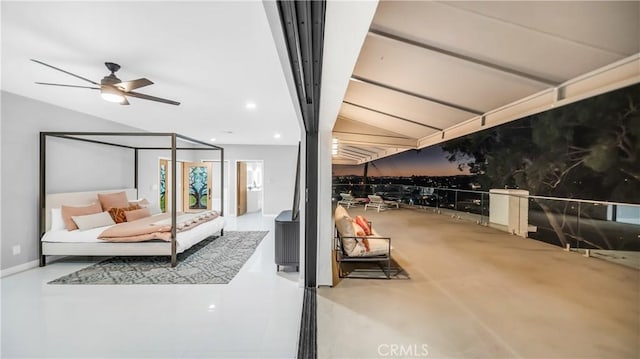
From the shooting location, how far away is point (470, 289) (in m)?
3.13

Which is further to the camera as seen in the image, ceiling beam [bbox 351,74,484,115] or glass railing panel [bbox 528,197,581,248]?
glass railing panel [bbox 528,197,581,248]

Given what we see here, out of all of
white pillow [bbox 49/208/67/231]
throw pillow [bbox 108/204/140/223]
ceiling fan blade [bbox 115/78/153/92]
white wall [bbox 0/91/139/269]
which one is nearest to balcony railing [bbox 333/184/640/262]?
ceiling fan blade [bbox 115/78/153/92]

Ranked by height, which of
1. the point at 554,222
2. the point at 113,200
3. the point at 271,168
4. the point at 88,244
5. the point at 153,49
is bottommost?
the point at 88,244

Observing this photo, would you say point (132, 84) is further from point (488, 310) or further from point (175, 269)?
point (488, 310)

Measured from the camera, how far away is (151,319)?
2.46 meters

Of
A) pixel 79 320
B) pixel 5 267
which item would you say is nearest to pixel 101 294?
pixel 79 320

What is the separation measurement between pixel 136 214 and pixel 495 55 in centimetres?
588

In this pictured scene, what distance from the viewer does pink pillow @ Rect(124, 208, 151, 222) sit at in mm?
4785

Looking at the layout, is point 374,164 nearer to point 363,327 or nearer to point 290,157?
point 290,157

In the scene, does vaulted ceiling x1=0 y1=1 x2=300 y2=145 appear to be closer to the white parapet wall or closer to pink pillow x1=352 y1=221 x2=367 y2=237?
pink pillow x1=352 y1=221 x2=367 y2=237

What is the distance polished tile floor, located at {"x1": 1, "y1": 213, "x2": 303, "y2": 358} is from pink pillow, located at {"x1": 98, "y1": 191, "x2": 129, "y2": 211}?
154 centimetres

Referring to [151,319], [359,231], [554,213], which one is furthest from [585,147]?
[151,319]

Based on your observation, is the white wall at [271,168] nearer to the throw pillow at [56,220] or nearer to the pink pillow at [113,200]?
the pink pillow at [113,200]

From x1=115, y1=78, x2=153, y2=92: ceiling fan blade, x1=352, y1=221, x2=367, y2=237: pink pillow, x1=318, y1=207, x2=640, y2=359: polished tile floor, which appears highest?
x1=115, y1=78, x2=153, y2=92: ceiling fan blade
